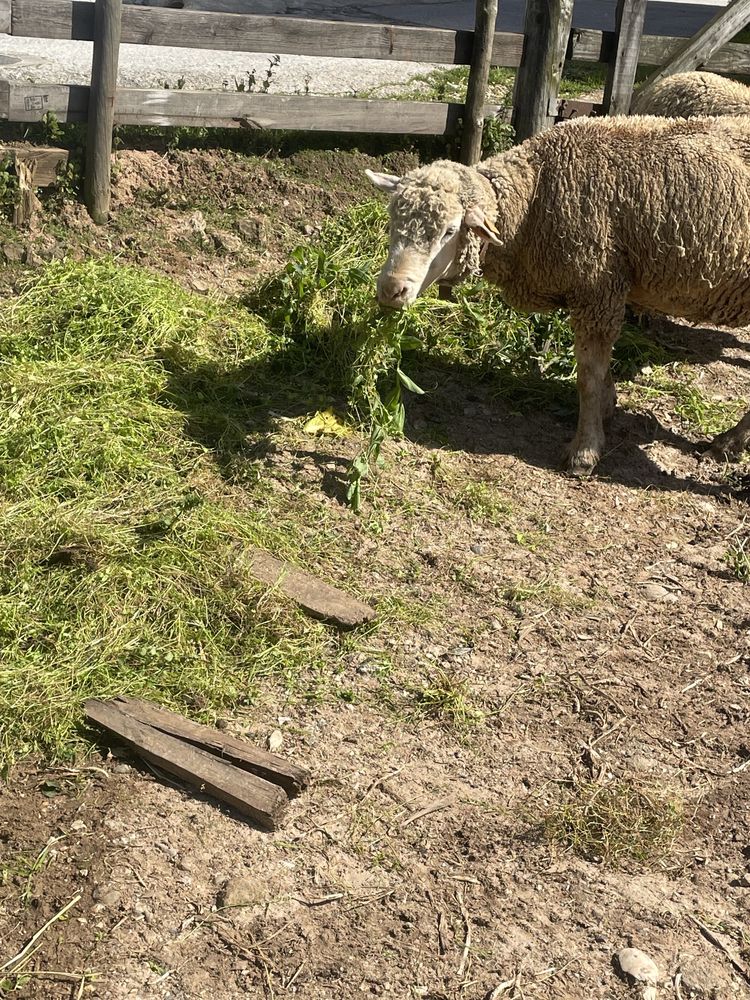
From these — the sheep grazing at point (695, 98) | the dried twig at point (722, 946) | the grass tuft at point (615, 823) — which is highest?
the sheep grazing at point (695, 98)

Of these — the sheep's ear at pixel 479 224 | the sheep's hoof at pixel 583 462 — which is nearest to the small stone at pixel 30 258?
the sheep's ear at pixel 479 224

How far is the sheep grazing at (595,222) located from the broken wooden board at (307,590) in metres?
1.63

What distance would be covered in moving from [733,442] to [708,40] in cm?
403

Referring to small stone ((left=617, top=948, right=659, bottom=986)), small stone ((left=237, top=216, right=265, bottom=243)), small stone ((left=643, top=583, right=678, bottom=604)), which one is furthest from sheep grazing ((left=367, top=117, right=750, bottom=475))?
small stone ((left=617, top=948, right=659, bottom=986))

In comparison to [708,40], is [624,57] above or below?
below

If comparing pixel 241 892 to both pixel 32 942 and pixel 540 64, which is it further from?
pixel 540 64

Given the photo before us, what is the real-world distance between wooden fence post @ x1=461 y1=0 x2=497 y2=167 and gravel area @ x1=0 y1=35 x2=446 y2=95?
141cm

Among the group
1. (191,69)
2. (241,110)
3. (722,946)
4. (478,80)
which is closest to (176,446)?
(241,110)

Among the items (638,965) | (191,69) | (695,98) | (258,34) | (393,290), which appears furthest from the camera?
(191,69)

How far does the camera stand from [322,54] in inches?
328

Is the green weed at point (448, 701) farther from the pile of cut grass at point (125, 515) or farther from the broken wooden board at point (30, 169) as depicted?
the broken wooden board at point (30, 169)

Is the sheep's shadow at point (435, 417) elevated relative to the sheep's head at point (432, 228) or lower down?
lower down

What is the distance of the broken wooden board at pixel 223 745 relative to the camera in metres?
4.47

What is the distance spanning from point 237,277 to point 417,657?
3.72 meters
